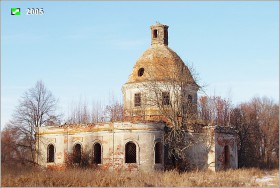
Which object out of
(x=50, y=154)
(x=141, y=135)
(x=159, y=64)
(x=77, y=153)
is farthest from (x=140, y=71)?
(x=50, y=154)

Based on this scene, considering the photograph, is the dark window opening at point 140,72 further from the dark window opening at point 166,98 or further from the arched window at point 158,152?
the arched window at point 158,152

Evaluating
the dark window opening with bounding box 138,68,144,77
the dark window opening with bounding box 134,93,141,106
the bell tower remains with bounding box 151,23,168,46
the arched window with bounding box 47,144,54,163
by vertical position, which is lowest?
the arched window with bounding box 47,144,54,163

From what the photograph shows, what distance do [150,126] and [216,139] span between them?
452 cm

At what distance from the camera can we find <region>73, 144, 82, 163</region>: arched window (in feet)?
98.4

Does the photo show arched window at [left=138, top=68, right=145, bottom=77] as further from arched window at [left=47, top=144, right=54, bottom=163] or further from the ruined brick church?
arched window at [left=47, top=144, right=54, bottom=163]

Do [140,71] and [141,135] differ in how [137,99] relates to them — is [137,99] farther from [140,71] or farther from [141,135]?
[141,135]

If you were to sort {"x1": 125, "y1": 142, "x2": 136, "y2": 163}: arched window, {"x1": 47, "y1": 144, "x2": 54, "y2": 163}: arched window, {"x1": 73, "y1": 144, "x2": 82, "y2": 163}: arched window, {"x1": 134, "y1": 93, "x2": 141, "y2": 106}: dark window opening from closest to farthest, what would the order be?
{"x1": 125, "y1": 142, "x2": 136, "y2": 163}: arched window → {"x1": 73, "y1": 144, "x2": 82, "y2": 163}: arched window → {"x1": 47, "y1": 144, "x2": 54, "y2": 163}: arched window → {"x1": 134, "y1": 93, "x2": 141, "y2": 106}: dark window opening

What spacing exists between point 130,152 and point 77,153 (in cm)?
387

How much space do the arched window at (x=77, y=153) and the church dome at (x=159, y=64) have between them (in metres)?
5.70

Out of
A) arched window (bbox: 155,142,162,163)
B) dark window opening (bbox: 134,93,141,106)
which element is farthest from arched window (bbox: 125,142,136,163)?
dark window opening (bbox: 134,93,141,106)

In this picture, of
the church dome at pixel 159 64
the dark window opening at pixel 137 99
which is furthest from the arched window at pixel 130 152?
the church dome at pixel 159 64

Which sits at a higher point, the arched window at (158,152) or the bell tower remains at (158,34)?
the bell tower remains at (158,34)

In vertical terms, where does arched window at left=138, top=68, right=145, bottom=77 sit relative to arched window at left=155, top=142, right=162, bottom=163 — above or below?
above

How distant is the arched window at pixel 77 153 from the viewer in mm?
29984
